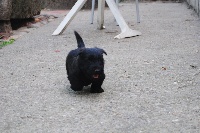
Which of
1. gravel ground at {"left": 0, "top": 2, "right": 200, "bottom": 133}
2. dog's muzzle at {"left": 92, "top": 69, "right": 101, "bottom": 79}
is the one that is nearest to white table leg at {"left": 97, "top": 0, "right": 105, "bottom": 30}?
gravel ground at {"left": 0, "top": 2, "right": 200, "bottom": 133}

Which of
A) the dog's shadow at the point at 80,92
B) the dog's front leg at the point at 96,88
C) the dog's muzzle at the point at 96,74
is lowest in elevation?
the dog's shadow at the point at 80,92

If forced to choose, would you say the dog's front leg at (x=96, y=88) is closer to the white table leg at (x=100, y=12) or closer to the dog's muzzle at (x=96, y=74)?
the dog's muzzle at (x=96, y=74)

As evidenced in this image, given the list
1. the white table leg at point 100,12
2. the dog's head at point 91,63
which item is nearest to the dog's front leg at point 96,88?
the dog's head at point 91,63

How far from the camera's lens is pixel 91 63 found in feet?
10.7

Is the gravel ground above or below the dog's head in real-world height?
below

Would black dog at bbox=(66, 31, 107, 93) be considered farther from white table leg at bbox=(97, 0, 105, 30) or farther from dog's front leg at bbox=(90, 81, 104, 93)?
white table leg at bbox=(97, 0, 105, 30)

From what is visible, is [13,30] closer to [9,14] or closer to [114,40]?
[9,14]

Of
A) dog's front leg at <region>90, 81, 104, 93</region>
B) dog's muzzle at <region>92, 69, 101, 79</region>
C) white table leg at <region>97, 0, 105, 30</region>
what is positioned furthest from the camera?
white table leg at <region>97, 0, 105, 30</region>

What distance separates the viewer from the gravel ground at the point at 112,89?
2834mm

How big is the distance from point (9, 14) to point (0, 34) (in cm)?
40

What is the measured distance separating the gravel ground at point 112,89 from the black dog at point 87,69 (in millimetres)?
101

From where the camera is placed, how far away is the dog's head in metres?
3.23

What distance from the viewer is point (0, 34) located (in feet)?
22.7

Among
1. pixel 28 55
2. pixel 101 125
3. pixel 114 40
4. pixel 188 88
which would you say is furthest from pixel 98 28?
pixel 101 125
